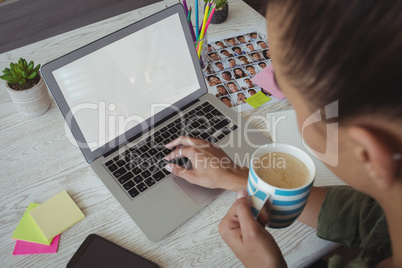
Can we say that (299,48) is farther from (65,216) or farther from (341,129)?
(65,216)

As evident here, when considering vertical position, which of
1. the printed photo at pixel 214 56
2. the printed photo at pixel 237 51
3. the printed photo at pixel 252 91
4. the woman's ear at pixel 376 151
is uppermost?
the woman's ear at pixel 376 151

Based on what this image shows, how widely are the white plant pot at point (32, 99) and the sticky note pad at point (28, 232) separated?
296 millimetres

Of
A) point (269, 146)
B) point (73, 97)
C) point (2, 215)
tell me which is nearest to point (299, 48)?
point (269, 146)

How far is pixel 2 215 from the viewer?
0.72m

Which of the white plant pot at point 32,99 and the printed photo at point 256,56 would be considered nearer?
the white plant pot at point 32,99

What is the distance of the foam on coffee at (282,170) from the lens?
1.94 ft

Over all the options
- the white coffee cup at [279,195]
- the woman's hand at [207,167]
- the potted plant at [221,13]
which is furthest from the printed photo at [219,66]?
the white coffee cup at [279,195]

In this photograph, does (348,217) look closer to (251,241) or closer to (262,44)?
(251,241)

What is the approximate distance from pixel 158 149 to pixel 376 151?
0.53 metres

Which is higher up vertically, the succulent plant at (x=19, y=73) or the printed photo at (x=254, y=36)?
the succulent plant at (x=19, y=73)

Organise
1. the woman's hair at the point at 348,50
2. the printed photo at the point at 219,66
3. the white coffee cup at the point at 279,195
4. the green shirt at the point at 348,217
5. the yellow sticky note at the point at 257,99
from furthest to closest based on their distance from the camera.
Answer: the printed photo at the point at 219,66, the yellow sticky note at the point at 257,99, the green shirt at the point at 348,217, the white coffee cup at the point at 279,195, the woman's hair at the point at 348,50

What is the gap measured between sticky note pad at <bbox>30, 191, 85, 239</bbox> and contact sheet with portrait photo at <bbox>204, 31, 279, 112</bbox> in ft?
1.56

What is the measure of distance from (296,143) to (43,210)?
0.59 meters

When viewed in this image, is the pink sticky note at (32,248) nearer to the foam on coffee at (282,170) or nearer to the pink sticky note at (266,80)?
the foam on coffee at (282,170)
